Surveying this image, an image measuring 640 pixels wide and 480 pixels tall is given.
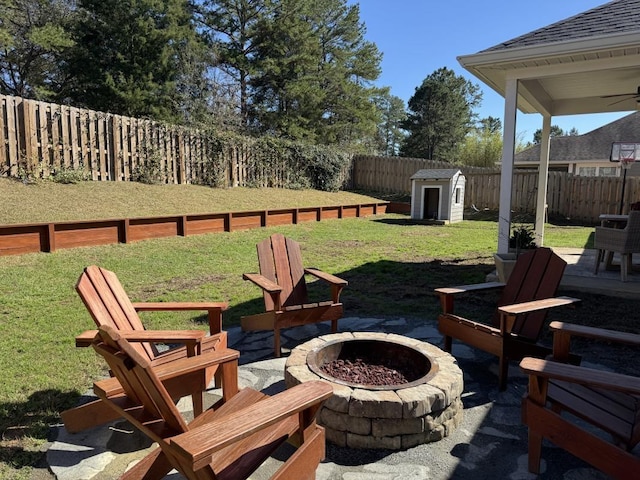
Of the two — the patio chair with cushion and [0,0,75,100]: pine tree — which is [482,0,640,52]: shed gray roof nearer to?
the patio chair with cushion

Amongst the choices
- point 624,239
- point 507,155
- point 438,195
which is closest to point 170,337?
point 507,155

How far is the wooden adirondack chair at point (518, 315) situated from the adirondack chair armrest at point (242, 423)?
163 cm

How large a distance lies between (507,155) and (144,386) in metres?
5.16

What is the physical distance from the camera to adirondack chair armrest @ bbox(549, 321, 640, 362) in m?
2.23

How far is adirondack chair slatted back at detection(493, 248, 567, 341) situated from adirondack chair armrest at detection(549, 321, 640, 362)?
0.72 m

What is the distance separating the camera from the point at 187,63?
61.2 ft

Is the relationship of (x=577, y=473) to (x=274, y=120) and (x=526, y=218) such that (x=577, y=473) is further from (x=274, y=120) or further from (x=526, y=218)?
(x=274, y=120)

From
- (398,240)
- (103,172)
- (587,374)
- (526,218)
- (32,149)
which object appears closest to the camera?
(587,374)

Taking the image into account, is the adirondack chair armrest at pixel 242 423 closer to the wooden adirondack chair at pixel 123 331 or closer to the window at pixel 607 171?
the wooden adirondack chair at pixel 123 331

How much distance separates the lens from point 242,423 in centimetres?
144

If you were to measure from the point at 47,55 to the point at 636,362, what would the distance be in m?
22.3

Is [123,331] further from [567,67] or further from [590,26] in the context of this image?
[590,26]

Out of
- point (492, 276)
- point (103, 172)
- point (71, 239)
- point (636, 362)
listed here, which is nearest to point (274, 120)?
point (103, 172)

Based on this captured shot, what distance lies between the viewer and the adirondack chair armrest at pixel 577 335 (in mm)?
2230
